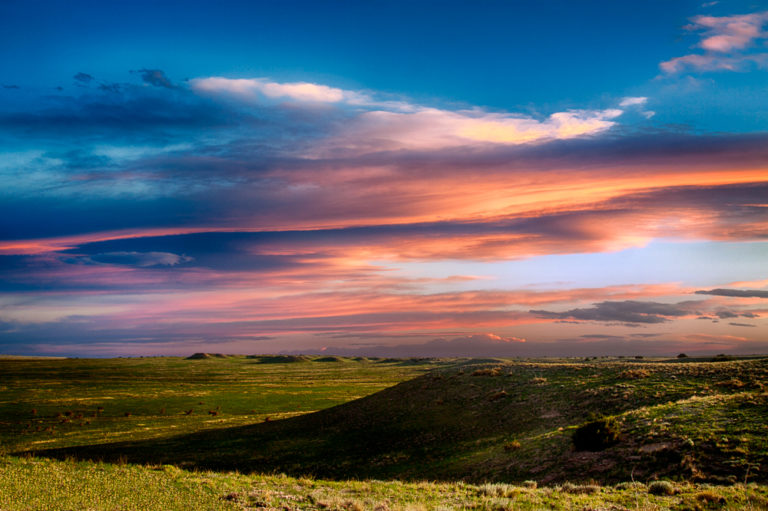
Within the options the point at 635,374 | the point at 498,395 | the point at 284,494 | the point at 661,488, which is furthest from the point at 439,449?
the point at 635,374

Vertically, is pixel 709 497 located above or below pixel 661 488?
above

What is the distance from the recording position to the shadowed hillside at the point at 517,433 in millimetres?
20734

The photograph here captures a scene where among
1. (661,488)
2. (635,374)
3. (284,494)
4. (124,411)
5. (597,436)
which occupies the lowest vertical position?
(124,411)

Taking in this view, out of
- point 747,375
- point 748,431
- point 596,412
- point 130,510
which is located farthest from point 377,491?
point 747,375

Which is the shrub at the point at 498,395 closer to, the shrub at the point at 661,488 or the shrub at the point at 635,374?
the shrub at the point at 635,374

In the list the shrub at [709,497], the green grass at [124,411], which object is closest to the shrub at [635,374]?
the shrub at [709,497]

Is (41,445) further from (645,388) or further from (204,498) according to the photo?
(645,388)

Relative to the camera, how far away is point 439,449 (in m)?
32.6

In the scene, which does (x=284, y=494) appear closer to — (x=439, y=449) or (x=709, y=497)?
(x=709, y=497)

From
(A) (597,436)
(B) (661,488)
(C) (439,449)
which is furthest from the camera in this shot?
(C) (439,449)

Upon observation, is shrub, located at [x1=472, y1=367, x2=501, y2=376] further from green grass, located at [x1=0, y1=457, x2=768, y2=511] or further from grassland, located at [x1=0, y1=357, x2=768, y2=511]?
green grass, located at [x1=0, y1=457, x2=768, y2=511]

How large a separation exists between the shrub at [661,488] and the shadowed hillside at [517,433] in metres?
1.99

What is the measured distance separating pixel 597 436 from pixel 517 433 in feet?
28.7

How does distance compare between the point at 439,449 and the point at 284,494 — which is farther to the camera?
the point at 439,449
